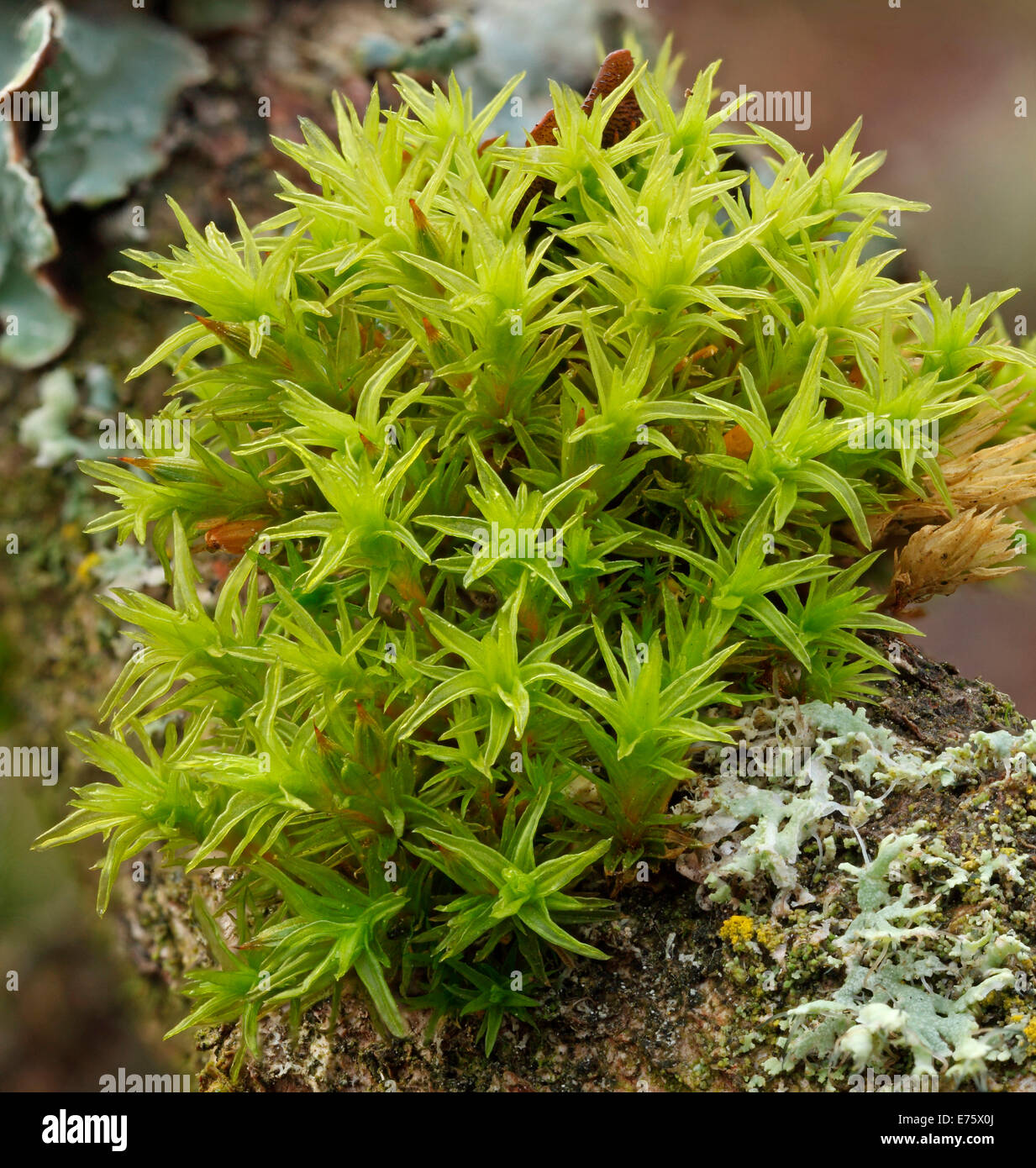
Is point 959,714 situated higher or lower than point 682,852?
higher

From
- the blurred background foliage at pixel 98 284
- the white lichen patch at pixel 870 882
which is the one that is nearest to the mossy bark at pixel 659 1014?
the white lichen patch at pixel 870 882

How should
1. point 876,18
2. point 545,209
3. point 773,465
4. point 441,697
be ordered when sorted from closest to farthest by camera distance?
1. point 441,697
2. point 773,465
3. point 545,209
4. point 876,18

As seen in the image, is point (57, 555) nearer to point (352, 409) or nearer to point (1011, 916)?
point (352, 409)

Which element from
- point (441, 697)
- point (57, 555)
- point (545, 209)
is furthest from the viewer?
point (57, 555)

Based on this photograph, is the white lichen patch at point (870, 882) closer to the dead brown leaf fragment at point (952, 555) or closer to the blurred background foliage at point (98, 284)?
the dead brown leaf fragment at point (952, 555)

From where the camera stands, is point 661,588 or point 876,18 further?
point 876,18

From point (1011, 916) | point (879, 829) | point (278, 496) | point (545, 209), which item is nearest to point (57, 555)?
point (278, 496)

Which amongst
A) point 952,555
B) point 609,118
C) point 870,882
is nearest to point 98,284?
point 609,118
